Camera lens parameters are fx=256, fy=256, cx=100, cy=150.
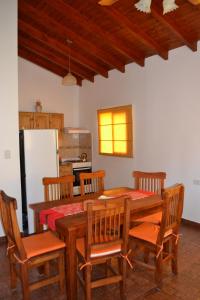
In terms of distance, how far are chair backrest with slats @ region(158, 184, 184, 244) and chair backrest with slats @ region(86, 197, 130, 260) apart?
363mm

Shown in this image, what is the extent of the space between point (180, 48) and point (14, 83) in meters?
2.59

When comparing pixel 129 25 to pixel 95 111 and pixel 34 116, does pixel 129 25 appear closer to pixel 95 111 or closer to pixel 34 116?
pixel 95 111

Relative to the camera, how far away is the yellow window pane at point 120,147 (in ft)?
17.1

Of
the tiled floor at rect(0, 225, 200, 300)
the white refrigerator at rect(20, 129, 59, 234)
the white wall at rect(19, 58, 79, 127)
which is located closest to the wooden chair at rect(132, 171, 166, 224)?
the tiled floor at rect(0, 225, 200, 300)

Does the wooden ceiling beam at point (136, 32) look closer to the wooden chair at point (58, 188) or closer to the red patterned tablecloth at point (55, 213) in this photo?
the wooden chair at point (58, 188)

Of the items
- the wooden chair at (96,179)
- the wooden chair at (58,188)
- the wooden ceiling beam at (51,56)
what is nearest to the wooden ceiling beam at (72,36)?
the wooden ceiling beam at (51,56)

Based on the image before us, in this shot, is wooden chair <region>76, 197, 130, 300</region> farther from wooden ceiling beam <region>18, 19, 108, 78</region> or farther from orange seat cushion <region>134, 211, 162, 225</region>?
wooden ceiling beam <region>18, 19, 108, 78</region>

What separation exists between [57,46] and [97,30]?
3.42 ft

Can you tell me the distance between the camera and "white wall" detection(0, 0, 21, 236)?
134 inches

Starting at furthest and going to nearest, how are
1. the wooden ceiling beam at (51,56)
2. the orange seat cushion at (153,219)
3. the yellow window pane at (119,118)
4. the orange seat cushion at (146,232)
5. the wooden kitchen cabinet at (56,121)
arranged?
the wooden kitchen cabinet at (56,121) < the yellow window pane at (119,118) < the wooden ceiling beam at (51,56) < the orange seat cushion at (153,219) < the orange seat cushion at (146,232)

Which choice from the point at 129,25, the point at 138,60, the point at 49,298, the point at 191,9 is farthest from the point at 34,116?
the point at 49,298

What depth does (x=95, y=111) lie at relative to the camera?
19.5 ft

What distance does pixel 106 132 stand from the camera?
18.7 feet

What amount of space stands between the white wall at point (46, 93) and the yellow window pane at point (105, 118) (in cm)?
94
